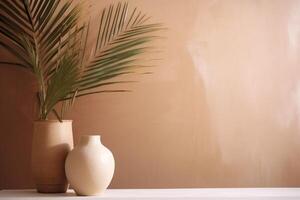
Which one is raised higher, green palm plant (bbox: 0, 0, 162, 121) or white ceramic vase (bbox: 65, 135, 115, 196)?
green palm plant (bbox: 0, 0, 162, 121)

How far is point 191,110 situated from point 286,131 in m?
0.43

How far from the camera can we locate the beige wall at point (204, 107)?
1.84 meters

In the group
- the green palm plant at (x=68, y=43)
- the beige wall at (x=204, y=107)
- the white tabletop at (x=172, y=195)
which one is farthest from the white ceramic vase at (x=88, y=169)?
the beige wall at (x=204, y=107)

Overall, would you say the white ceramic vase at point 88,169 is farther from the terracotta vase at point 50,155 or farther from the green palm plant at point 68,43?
the green palm plant at point 68,43

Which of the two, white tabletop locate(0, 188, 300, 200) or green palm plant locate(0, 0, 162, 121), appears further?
green palm plant locate(0, 0, 162, 121)

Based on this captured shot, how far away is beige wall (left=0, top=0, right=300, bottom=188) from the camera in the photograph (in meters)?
1.84

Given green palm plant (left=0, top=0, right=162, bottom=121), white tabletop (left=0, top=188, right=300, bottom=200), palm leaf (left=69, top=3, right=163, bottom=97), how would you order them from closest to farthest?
white tabletop (left=0, top=188, right=300, bottom=200) → green palm plant (left=0, top=0, right=162, bottom=121) → palm leaf (left=69, top=3, right=163, bottom=97)

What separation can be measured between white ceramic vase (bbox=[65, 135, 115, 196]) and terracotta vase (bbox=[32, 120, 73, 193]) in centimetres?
6

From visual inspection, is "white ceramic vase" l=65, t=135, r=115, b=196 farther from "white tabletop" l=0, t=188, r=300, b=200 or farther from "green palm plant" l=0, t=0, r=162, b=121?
Answer: "green palm plant" l=0, t=0, r=162, b=121

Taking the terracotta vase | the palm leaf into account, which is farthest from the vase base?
the palm leaf

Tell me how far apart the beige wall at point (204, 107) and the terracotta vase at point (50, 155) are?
248 millimetres

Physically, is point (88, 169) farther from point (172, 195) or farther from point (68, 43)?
point (68, 43)

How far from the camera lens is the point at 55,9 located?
1.77m

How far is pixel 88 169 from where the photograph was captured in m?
1.49
